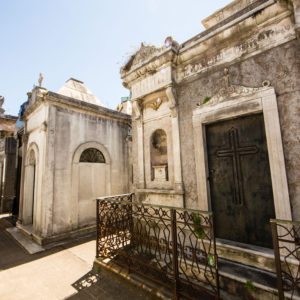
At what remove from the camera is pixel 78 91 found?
8.30m

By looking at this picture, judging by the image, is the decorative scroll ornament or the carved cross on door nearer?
the carved cross on door

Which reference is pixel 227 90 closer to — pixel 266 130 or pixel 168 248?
pixel 266 130

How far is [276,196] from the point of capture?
2857 millimetres

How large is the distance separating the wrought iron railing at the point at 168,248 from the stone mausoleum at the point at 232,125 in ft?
1.70

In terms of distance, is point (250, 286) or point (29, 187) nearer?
point (250, 286)

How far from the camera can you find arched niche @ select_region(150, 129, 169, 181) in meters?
4.55

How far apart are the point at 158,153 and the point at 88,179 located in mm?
3483

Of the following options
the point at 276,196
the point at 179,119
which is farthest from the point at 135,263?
the point at 179,119

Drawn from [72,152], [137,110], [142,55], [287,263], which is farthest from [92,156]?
[287,263]

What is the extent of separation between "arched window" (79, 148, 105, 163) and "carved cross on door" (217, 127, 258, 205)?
5181mm

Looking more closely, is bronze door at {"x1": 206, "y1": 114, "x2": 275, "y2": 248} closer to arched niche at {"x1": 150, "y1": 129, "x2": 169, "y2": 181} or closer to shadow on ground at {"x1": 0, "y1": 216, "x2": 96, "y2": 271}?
arched niche at {"x1": 150, "y1": 129, "x2": 169, "y2": 181}

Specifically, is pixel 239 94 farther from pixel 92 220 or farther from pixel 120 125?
pixel 92 220

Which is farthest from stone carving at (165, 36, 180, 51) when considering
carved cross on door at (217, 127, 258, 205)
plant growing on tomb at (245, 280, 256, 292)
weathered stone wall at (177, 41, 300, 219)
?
plant growing on tomb at (245, 280, 256, 292)

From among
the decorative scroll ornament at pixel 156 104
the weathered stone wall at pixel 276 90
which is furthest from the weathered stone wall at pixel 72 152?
the weathered stone wall at pixel 276 90
